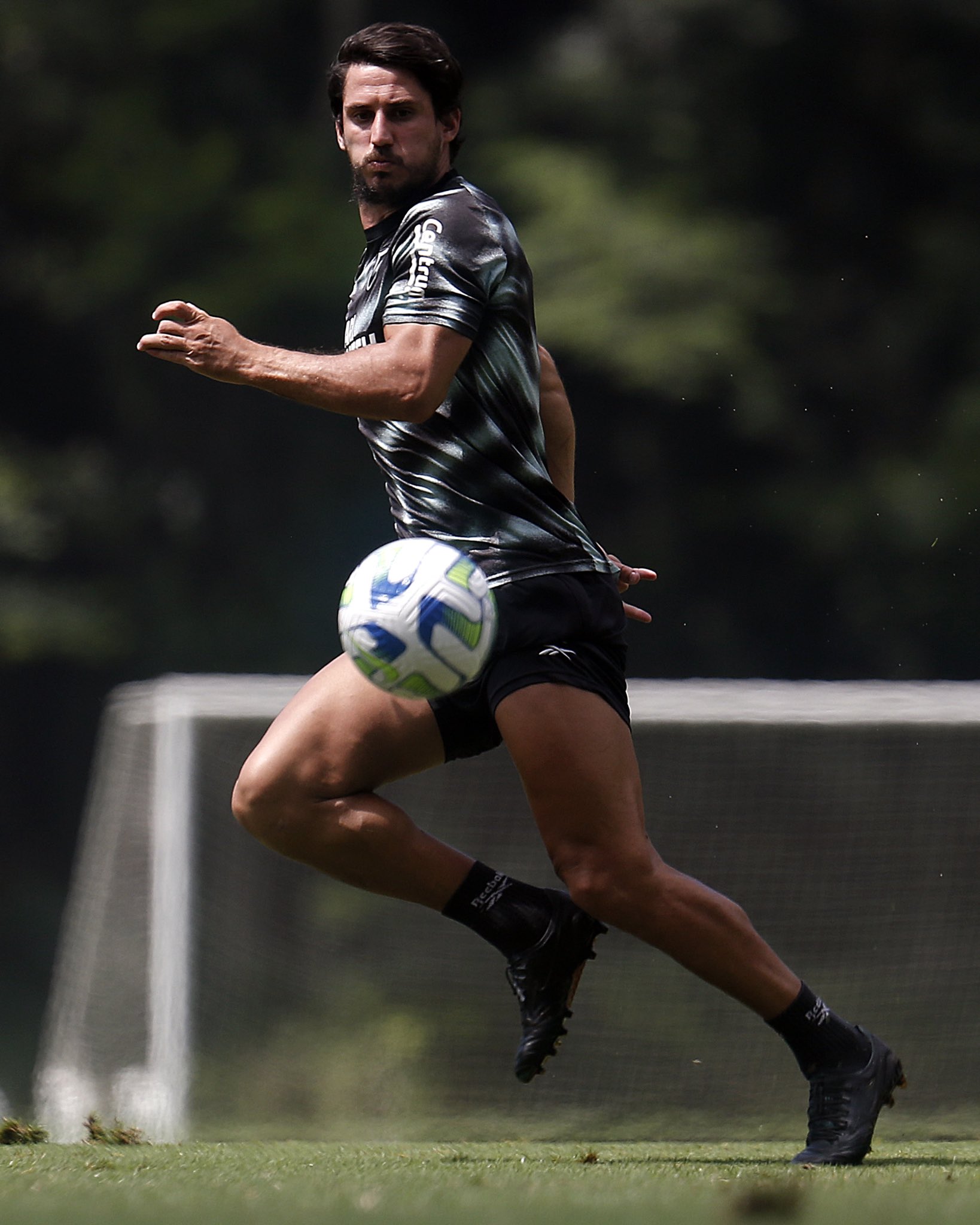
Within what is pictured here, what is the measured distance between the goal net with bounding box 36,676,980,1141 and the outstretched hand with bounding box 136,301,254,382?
79.8 inches

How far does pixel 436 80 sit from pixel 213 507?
7.11 meters

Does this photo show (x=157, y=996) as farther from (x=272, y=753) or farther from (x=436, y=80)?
(x=436, y=80)

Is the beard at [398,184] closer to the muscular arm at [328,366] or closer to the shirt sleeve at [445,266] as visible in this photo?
the shirt sleeve at [445,266]

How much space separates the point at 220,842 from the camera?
189 inches

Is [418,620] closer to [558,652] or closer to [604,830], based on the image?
[558,652]

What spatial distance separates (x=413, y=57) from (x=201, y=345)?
2.36 feet

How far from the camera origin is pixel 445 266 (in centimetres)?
293

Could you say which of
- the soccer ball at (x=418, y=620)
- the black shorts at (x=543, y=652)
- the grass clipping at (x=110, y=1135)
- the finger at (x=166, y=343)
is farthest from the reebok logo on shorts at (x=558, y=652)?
the grass clipping at (x=110, y=1135)

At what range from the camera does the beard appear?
10.2ft

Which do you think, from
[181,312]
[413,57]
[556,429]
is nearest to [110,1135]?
[556,429]

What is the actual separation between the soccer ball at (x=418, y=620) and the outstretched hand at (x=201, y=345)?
39 centimetres

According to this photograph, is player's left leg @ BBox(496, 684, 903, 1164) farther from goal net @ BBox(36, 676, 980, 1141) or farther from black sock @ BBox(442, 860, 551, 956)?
goal net @ BBox(36, 676, 980, 1141)

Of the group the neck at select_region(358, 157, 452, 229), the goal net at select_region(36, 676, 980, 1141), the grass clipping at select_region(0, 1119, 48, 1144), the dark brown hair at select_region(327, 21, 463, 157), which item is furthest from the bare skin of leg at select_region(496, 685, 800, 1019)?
the goal net at select_region(36, 676, 980, 1141)

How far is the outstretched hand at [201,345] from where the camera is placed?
281cm
